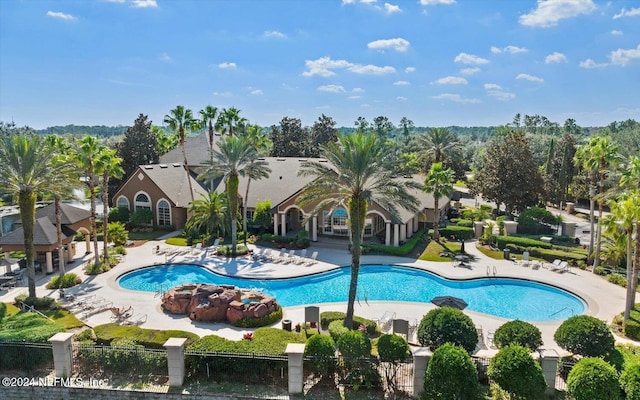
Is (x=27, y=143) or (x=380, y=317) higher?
(x=27, y=143)

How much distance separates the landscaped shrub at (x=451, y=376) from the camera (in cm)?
1386

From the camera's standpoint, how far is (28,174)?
75.4 feet

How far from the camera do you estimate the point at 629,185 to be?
24.2 m

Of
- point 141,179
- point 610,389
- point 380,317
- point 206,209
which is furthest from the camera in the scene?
point 141,179

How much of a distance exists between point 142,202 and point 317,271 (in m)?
23.5

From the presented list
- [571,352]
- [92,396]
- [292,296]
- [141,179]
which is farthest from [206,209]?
[571,352]

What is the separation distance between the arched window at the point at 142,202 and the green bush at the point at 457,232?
29.0 meters

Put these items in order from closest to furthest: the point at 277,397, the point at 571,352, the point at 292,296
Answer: the point at 277,397 < the point at 571,352 < the point at 292,296

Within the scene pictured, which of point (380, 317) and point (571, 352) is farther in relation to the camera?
point (380, 317)

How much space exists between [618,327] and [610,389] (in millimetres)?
9342

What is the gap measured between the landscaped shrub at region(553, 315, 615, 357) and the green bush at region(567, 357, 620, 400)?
1887 mm

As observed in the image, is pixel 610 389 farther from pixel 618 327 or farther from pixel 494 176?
pixel 494 176

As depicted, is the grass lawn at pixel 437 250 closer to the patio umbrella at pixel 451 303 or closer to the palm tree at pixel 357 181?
the patio umbrella at pixel 451 303

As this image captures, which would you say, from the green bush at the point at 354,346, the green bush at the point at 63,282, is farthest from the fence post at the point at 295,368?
the green bush at the point at 63,282
